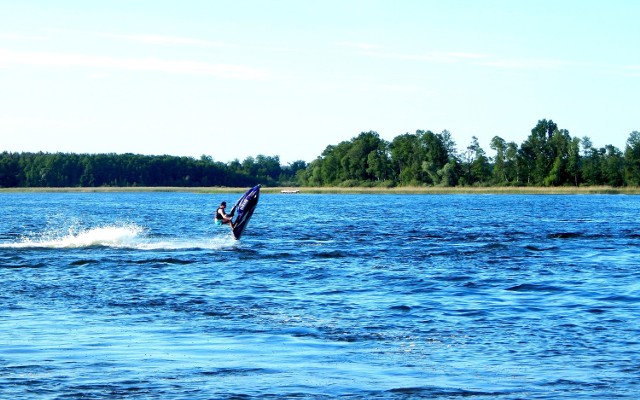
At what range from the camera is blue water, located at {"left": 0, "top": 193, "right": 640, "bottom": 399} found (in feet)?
42.0

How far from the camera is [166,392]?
12.2 metres

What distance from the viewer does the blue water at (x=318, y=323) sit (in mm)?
12797

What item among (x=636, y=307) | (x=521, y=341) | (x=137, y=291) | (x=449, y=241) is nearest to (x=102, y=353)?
(x=521, y=341)

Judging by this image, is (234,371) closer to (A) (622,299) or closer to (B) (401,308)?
(B) (401,308)

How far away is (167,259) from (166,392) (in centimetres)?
1923

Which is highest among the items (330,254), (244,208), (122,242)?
(244,208)

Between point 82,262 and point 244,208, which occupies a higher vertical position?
point 244,208

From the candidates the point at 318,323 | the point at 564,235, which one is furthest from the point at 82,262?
the point at 564,235

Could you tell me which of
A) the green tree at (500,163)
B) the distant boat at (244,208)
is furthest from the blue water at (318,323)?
the green tree at (500,163)

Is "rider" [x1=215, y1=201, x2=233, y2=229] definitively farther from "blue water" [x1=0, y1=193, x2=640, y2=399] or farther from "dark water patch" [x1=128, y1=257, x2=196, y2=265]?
"dark water patch" [x1=128, y1=257, x2=196, y2=265]

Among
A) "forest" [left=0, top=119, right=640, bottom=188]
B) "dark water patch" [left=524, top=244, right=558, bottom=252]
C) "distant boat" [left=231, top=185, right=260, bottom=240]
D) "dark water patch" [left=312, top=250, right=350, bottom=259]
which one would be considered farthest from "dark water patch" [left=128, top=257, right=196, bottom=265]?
"forest" [left=0, top=119, right=640, bottom=188]

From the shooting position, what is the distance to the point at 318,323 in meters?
17.7

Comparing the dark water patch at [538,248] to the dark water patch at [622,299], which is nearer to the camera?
the dark water patch at [622,299]

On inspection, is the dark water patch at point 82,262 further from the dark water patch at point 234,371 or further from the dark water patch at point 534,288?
the dark water patch at point 234,371
